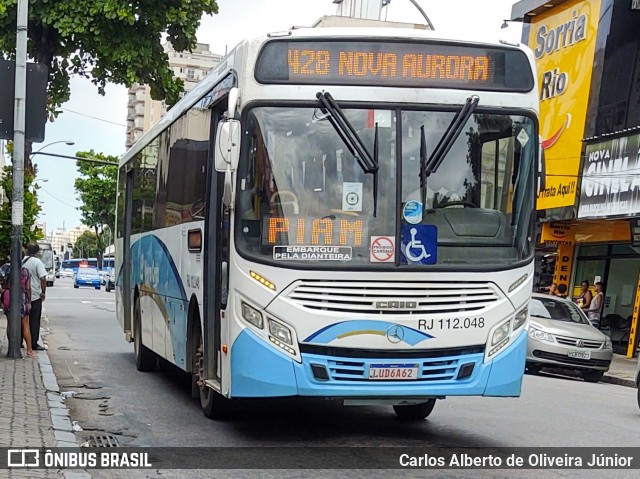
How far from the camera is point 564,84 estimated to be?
27141mm

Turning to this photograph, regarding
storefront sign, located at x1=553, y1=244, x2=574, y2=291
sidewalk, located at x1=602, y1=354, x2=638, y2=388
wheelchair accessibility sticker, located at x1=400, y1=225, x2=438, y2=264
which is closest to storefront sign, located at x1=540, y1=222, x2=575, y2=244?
storefront sign, located at x1=553, y1=244, x2=574, y2=291

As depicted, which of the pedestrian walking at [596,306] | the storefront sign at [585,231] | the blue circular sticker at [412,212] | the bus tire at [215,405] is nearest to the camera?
the blue circular sticker at [412,212]

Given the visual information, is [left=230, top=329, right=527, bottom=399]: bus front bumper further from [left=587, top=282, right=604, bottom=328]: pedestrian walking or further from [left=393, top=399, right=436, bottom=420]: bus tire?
[left=587, top=282, right=604, bottom=328]: pedestrian walking

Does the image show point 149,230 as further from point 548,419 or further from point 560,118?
point 560,118

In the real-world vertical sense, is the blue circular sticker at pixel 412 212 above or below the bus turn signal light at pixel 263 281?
above

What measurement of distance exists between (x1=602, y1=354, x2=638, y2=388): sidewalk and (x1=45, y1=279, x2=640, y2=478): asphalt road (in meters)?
3.97

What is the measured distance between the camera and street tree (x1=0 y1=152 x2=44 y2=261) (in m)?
16.4

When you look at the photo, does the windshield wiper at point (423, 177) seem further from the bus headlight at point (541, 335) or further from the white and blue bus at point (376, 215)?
the bus headlight at point (541, 335)

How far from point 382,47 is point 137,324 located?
7.73 metres

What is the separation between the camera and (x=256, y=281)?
840cm

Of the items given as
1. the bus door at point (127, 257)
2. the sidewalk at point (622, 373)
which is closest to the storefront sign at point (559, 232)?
the sidewalk at point (622, 373)

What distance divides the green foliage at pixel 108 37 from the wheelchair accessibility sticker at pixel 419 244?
1551 cm

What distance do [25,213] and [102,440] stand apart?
30.4 feet

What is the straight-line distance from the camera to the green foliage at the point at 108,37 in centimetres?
2241
